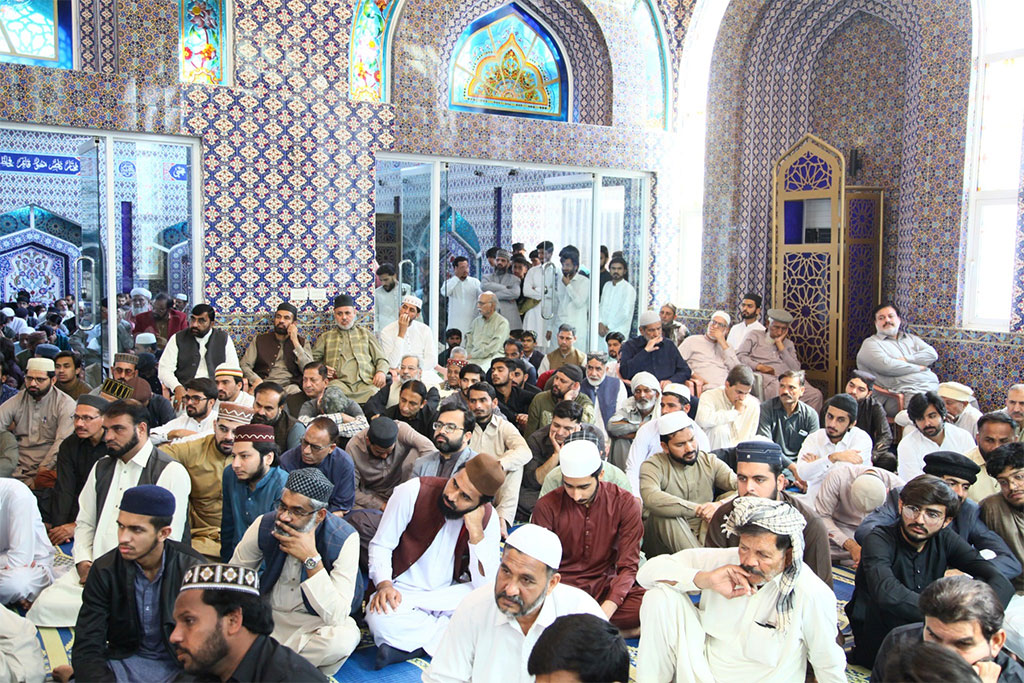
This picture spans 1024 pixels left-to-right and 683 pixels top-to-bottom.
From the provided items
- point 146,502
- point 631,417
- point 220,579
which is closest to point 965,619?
point 220,579

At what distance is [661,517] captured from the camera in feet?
14.2

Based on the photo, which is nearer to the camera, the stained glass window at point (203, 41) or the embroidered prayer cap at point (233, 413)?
the embroidered prayer cap at point (233, 413)

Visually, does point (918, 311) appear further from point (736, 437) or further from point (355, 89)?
point (355, 89)

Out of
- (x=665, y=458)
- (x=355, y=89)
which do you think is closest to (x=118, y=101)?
(x=355, y=89)

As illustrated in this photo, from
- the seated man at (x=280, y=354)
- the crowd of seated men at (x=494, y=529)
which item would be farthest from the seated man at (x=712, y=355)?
the seated man at (x=280, y=354)

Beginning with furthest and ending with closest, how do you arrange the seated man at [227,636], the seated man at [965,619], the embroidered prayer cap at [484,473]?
the embroidered prayer cap at [484,473] → the seated man at [965,619] → the seated man at [227,636]

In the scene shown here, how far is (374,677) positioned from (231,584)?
1430 mm

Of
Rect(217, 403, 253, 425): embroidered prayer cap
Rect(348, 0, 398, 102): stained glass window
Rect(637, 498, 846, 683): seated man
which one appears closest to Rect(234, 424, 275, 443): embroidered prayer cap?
Rect(217, 403, 253, 425): embroidered prayer cap

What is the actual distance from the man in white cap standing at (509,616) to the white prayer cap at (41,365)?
3.72 metres

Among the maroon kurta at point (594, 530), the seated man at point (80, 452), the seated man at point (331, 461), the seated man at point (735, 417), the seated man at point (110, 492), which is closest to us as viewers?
the seated man at point (110, 492)

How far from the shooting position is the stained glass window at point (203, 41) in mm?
6840

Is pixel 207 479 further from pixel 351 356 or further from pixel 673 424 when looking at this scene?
pixel 351 356

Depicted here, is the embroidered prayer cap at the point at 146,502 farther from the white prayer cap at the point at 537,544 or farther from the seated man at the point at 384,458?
the seated man at the point at 384,458

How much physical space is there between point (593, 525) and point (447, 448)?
36.3 inches
